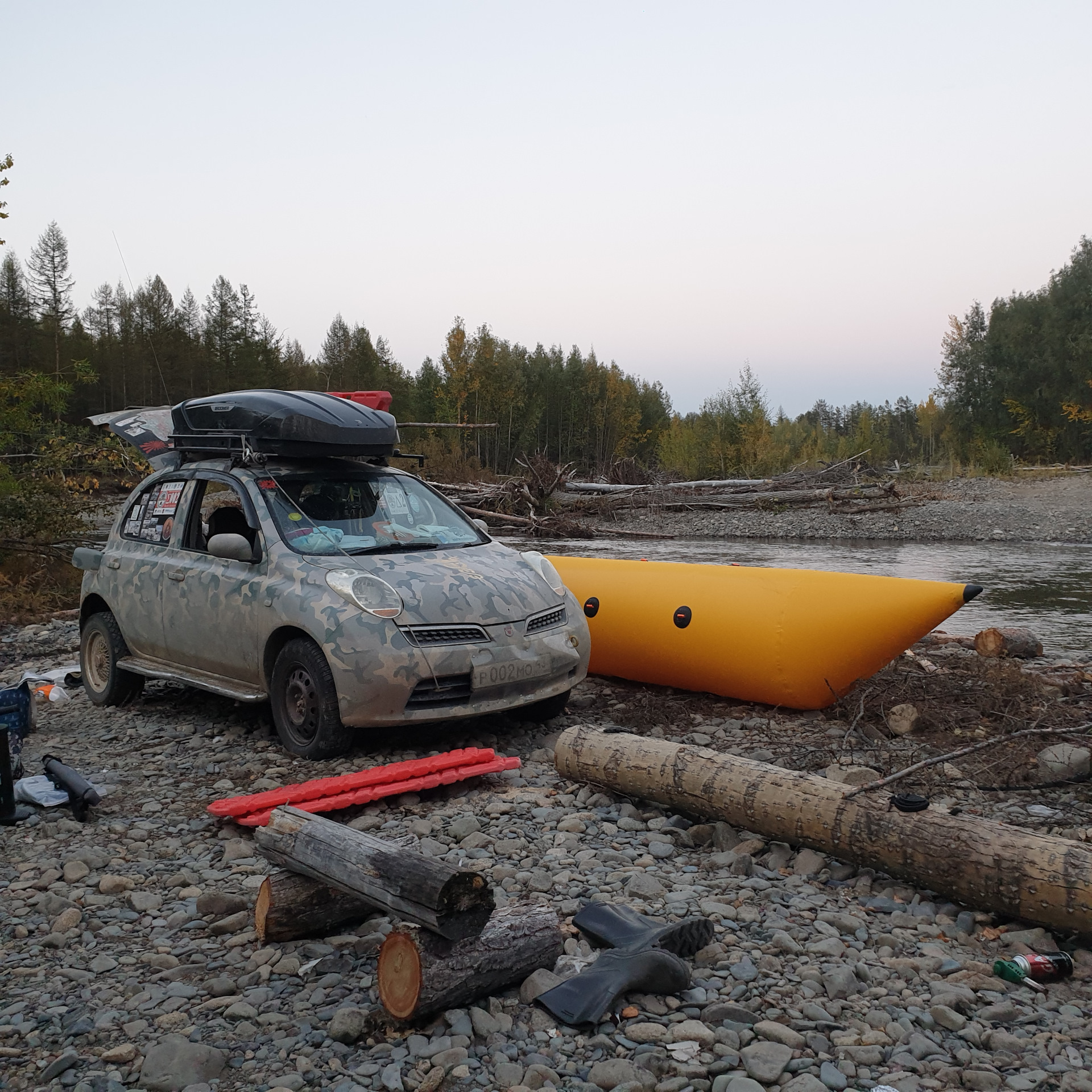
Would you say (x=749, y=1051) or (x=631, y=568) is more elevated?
(x=631, y=568)

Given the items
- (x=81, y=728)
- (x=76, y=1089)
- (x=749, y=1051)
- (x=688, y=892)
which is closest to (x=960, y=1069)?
(x=749, y=1051)

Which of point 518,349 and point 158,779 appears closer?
point 158,779

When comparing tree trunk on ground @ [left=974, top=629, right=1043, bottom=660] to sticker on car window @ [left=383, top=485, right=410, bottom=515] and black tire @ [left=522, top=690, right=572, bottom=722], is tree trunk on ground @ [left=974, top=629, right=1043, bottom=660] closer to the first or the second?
black tire @ [left=522, top=690, right=572, bottom=722]

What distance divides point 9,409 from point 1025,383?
54.7 meters

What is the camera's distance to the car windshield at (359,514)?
20.7ft

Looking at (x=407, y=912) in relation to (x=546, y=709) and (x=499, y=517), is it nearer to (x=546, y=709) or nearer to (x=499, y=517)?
(x=546, y=709)

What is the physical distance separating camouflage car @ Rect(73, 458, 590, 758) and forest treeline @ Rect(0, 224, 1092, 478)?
31.3 metres

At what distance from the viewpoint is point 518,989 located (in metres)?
3.32

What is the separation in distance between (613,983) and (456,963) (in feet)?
1.70

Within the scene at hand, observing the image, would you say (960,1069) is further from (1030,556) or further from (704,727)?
(1030,556)

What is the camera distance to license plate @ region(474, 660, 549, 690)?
19.0 feet

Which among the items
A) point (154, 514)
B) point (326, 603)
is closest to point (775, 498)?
point (154, 514)

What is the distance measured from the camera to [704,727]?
6766mm

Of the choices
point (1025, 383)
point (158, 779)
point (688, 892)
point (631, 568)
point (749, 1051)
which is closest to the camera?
point (749, 1051)
